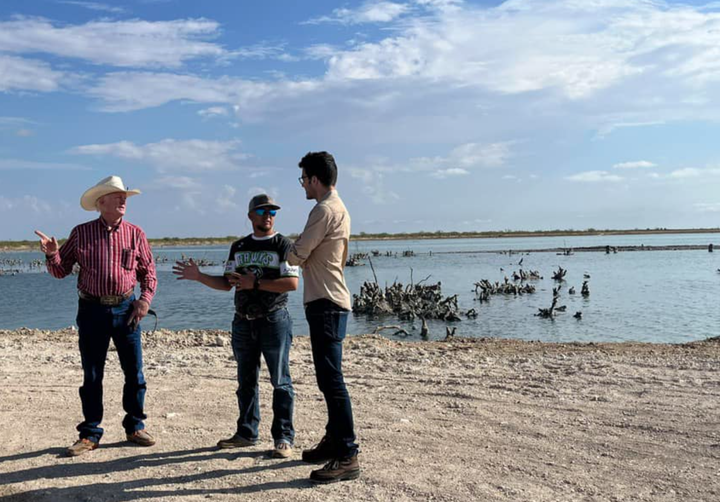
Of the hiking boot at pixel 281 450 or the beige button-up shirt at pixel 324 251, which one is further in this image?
the hiking boot at pixel 281 450

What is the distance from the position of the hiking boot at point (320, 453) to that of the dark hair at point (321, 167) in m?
1.88

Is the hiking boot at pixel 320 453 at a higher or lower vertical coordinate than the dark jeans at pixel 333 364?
lower

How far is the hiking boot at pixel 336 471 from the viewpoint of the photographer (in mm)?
4207

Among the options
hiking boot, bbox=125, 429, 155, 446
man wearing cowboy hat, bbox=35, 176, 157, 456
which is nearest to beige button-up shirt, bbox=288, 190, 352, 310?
man wearing cowboy hat, bbox=35, 176, 157, 456

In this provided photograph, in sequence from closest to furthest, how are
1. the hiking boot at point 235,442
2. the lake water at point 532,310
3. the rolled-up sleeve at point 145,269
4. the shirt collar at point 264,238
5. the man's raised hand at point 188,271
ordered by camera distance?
the man's raised hand at point 188,271 → the shirt collar at point 264,238 → the hiking boot at point 235,442 → the rolled-up sleeve at point 145,269 → the lake water at point 532,310

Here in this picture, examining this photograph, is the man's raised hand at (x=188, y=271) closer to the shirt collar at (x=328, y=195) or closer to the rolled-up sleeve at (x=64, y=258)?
the rolled-up sleeve at (x=64, y=258)

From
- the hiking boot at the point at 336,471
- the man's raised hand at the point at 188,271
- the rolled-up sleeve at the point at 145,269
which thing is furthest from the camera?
the rolled-up sleeve at the point at 145,269

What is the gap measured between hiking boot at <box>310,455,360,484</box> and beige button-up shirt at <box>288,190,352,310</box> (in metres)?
1.05

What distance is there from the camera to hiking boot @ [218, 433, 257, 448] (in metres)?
4.96

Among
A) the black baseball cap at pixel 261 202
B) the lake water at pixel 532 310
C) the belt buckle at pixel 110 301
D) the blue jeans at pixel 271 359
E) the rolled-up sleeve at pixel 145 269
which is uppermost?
the black baseball cap at pixel 261 202

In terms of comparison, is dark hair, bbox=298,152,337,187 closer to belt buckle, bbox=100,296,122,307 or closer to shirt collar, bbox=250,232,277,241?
shirt collar, bbox=250,232,277,241

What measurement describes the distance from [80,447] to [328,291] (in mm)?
2412

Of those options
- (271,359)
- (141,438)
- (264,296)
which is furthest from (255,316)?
(141,438)

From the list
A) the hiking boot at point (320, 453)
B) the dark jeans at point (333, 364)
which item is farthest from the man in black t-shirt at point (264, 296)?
the dark jeans at point (333, 364)
